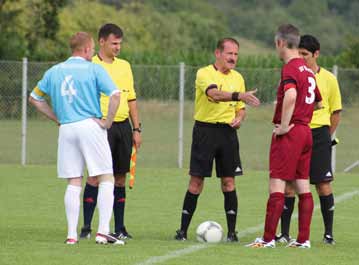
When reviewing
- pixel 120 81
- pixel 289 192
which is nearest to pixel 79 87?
pixel 120 81

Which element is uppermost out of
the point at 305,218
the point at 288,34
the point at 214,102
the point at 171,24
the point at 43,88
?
the point at 288,34

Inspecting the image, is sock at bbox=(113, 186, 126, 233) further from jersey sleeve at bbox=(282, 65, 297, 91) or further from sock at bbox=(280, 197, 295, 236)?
jersey sleeve at bbox=(282, 65, 297, 91)

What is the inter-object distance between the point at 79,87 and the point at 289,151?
197cm

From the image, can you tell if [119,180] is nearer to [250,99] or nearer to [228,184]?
[228,184]

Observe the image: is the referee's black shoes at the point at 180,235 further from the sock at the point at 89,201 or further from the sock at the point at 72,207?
the sock at the point at 72,207

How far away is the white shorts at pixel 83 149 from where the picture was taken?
11109mm

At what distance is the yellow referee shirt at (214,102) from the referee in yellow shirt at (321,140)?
74 centimetres

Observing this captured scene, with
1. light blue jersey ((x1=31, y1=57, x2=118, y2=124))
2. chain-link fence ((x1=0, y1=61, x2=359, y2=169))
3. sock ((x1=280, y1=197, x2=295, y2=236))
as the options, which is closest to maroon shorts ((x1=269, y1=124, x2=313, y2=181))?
sock ((x1=280, y1=197, x2=295, y2=236))

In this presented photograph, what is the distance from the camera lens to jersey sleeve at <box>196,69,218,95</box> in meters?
11.9

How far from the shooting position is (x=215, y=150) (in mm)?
12273

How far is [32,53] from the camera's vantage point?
4022 cm

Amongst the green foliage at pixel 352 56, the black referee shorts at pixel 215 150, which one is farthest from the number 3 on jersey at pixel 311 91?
the green foliage at pixel 352 56

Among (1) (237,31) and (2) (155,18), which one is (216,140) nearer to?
(2) (155,18)

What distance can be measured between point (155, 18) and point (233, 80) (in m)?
59.3
